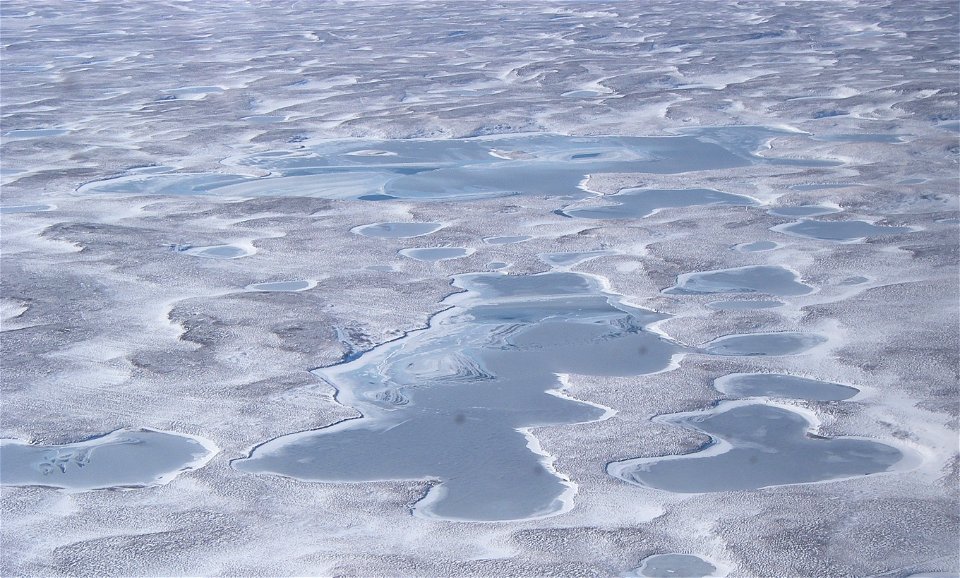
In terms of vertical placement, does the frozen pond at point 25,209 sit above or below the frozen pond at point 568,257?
above

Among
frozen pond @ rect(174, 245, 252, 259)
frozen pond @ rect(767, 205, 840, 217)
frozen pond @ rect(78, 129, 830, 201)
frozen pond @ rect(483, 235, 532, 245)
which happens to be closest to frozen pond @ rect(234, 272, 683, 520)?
frozen pond @ rect(483, 235, 532, 245)

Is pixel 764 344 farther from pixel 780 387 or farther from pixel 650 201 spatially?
pixel 650 201

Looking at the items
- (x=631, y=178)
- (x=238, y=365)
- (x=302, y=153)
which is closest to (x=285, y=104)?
(x=302, y=153)

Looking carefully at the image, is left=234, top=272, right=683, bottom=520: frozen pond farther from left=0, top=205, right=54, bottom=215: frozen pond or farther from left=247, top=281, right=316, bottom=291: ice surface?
left=0, top=205, right=54, bottom=215: frozen pond

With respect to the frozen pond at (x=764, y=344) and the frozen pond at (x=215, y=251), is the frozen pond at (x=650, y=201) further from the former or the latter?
the frozen pond at (x=764, y=344)

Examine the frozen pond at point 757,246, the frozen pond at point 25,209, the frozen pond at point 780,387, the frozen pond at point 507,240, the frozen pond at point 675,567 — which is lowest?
the frozen pond at point 757,246

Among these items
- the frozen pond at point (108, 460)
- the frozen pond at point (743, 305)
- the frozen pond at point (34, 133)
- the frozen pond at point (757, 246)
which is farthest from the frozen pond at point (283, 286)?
the frozen pond at point (34, 133)
